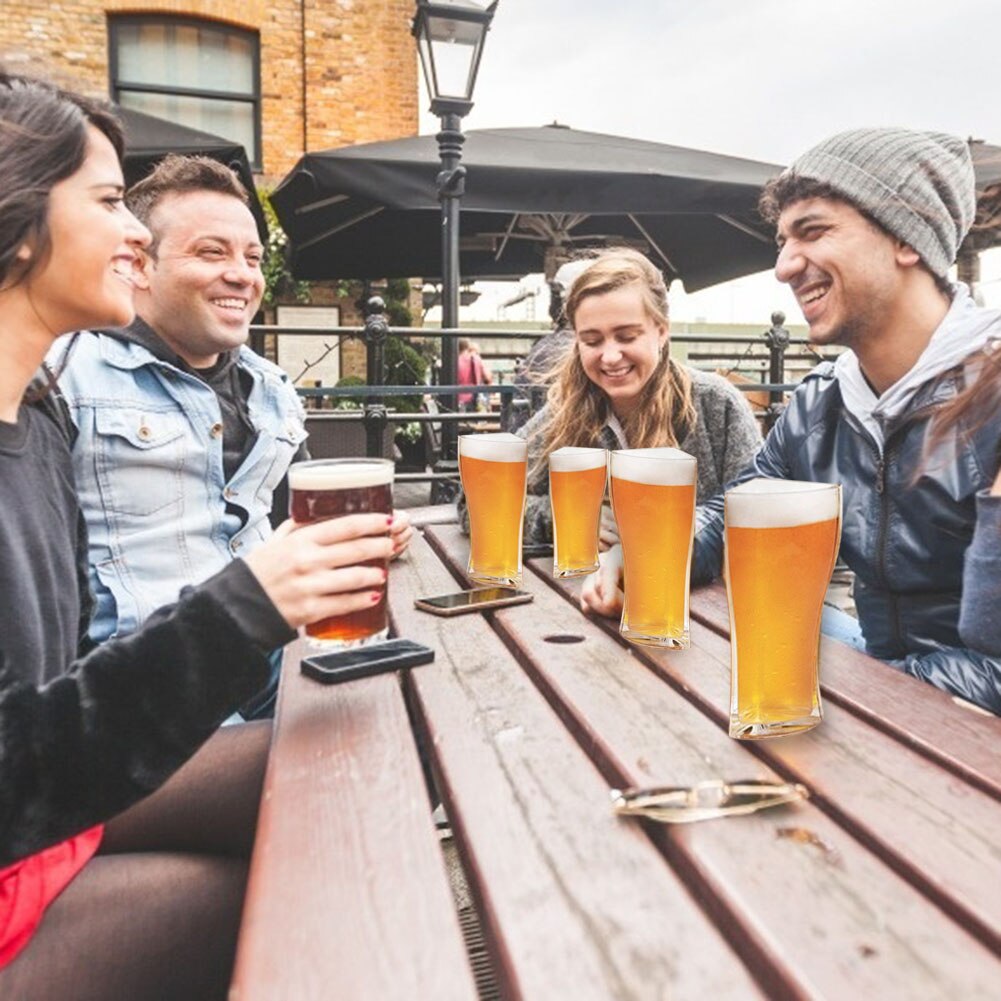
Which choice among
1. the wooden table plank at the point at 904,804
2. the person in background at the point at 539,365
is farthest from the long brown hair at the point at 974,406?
the person in background at the point at 539,365

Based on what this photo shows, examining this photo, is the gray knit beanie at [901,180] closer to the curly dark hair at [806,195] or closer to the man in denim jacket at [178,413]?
the curly dark hair at [806,195]

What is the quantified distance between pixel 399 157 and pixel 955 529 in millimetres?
4229

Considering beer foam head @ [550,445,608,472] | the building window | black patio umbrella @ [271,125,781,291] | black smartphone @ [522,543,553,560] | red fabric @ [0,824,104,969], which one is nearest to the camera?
red fabric @ [0,824,104,969]

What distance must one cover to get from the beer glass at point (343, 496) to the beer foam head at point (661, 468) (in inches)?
13.9

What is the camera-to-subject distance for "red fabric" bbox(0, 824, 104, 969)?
34.0 inches

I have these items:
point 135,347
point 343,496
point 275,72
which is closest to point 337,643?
point 343,496

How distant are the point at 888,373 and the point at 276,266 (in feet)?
26.0

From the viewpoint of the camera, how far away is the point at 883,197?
1.72 meters

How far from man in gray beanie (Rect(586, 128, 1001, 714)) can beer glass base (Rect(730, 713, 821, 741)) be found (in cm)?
51

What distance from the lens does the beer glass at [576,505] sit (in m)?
1.65

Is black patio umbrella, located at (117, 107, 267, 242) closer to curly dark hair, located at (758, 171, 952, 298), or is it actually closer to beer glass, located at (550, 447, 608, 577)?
curly dark hair, located at (758, 171, 952, 298)

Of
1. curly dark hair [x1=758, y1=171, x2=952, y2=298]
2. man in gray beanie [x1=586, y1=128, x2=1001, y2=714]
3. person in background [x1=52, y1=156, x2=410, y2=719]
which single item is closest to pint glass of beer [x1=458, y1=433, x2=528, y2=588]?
person in background [x1=52, y1=156, x2=410, y2=719]

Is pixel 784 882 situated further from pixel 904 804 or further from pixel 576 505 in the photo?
pixel 576 505

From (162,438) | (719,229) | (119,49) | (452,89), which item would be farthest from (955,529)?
(119,49)
